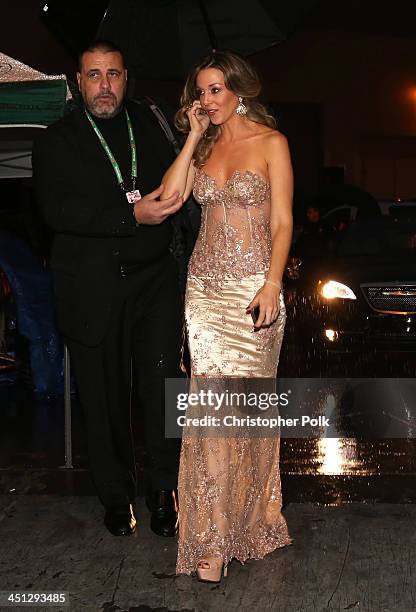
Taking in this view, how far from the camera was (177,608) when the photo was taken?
3816 millimetres

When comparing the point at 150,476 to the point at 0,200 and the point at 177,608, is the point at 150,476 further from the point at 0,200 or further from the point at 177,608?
the point at 0,200

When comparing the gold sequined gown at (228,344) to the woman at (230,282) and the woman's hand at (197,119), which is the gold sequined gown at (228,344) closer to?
the woman at (230,282)

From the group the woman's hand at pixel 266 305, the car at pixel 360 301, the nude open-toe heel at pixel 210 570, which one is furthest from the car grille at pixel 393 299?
the nude open-toe heel at pixel 210 570

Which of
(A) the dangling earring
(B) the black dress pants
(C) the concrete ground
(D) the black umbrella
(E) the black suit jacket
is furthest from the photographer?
(D) the black umbrella

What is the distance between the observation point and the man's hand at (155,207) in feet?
14.0

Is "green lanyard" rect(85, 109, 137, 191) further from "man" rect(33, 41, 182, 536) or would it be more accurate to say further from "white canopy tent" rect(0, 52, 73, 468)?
"white canopy tent" rect(0, 52, 73, 468)

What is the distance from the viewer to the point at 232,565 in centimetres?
426

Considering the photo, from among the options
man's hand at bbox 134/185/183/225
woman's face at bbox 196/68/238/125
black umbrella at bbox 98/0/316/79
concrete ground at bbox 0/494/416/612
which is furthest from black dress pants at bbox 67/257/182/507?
black umbrella at bbox 98/0/316/79

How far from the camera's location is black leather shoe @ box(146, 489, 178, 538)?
4.64 metres

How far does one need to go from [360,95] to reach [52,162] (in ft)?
88.8

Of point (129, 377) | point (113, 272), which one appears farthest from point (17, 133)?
point (129, 377)

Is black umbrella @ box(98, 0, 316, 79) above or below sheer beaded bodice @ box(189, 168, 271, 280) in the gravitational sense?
above

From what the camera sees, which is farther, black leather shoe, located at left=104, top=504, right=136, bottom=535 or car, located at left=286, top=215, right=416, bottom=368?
car, located at left=286, top=215, right=416, bottom=368

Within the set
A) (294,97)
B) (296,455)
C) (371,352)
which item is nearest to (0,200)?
(371,352)
